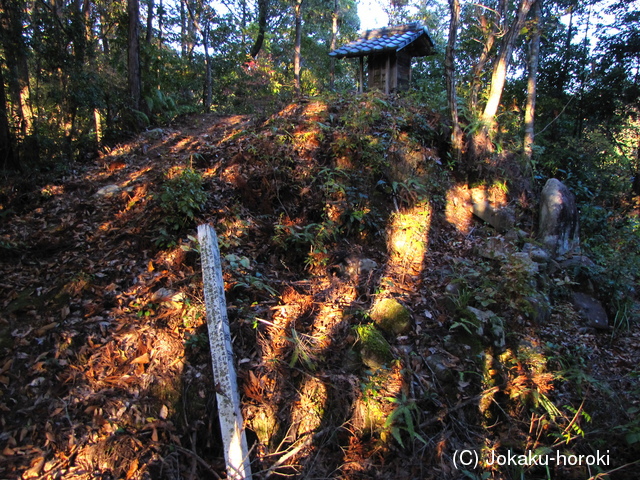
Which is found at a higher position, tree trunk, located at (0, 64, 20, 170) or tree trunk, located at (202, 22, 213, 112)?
tree trunk, located at (202, 22, 213, 112)

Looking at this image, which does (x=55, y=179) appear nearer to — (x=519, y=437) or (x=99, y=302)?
(x=99, y=302)

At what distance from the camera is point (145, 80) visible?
11.7 meters

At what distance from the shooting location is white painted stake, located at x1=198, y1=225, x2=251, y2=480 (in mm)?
3238

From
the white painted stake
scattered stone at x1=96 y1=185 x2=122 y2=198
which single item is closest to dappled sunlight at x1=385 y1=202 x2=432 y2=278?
the white painted stake

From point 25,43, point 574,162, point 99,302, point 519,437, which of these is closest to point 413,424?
point 519,437

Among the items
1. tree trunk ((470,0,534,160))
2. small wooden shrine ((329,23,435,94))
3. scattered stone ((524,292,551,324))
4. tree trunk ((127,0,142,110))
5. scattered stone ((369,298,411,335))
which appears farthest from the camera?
small wooden shrine ((329,23,435,94))

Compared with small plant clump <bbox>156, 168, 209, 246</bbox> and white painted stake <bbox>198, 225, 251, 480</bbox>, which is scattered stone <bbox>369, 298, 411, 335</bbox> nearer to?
white painted stake <bbox>198, 225, 251, 480</bbox>

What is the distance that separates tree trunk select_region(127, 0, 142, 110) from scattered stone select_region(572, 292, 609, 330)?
12.1 metres

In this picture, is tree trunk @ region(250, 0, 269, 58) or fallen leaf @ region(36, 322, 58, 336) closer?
fallen leaf @ region(36, 322, 58, 336)

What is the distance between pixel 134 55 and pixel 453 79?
926 cm

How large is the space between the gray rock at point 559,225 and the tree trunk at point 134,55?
11304 mm

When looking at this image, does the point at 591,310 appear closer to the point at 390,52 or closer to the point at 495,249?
the point at 495,249

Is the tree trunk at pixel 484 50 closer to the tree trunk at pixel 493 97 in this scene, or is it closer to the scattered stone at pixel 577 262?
the tree trunk at pixel 493 97

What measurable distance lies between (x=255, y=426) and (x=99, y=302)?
2492 millimetres
